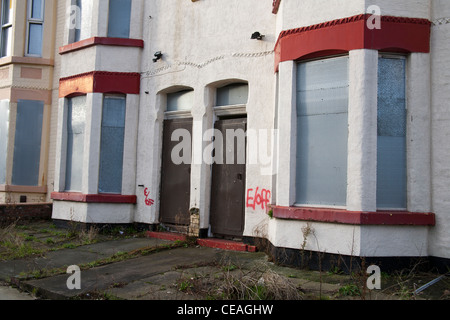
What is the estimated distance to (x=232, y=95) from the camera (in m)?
9.12

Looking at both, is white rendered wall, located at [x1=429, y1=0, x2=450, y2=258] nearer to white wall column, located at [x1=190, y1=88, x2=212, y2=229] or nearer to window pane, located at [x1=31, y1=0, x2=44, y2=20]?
white wall column, located at [x1=190, y1=88, x2=212, y2=229]

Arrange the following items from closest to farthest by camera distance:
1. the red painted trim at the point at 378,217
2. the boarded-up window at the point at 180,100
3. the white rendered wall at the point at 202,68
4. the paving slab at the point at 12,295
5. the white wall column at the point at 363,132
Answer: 1. the paving slab at the point at 12,295
2. the red painted trim at the point at 378,217
3. the white wall column at the point at 363,132
4. the white rendered wall at the point at 202,68
5. the boarded-up window at the point at 180,100

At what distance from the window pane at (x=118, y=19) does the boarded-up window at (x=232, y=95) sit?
307 cm

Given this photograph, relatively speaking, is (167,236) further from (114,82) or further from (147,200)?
(114,82)

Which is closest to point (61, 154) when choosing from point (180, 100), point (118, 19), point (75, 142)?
point (75, 142)

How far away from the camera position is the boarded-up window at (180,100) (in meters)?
9.85

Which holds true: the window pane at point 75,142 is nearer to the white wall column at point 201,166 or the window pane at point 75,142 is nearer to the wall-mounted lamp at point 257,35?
the white wall column at point 201,166

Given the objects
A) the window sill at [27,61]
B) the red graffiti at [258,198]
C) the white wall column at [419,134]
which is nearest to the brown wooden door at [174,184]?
the red graffiti at [258,198]

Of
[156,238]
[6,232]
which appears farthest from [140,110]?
[6,232]

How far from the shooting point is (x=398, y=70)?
6.69 m

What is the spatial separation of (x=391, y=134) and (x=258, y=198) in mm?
2671

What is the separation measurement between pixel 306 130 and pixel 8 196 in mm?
9277

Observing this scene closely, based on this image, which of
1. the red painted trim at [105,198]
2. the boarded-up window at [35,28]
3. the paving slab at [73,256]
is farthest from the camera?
the boarded-up window at [35,28]

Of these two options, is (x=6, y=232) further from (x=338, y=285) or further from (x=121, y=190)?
(x=338, y=285)
